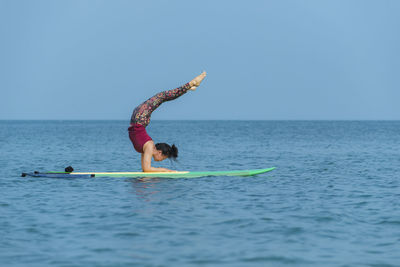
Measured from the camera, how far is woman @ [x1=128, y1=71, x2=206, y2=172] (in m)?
14.9

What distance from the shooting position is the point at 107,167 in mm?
22859

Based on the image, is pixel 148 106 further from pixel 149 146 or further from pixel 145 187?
pixel 145 187

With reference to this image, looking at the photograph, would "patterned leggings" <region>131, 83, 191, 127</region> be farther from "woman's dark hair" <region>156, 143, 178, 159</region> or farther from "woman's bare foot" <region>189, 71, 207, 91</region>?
"woman's dark hair" <region>156, 143, 178, 159</region>

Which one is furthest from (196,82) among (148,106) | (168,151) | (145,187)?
(145,187)

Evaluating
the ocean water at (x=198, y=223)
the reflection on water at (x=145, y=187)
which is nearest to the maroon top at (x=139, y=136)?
the reflection on water at (x=145, y=187)

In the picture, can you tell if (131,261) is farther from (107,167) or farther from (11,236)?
(107,167)

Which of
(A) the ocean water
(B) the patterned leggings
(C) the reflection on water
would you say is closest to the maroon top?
(B) the patterned leggings

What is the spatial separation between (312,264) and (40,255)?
356cm

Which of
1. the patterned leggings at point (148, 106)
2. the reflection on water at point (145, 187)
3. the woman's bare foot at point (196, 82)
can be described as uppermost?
the woman's bare foot at point (196, 82)

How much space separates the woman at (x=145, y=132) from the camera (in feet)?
49.0

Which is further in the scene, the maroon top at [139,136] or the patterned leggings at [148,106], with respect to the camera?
the patterned leggings at [148,106]

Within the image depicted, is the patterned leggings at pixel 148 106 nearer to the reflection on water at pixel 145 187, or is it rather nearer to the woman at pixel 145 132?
the woman at pixel 145 132

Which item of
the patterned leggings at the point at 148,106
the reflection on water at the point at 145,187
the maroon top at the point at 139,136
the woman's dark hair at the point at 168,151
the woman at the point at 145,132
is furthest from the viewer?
the patterned leggings at the point at 148,106

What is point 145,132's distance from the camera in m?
15.4
